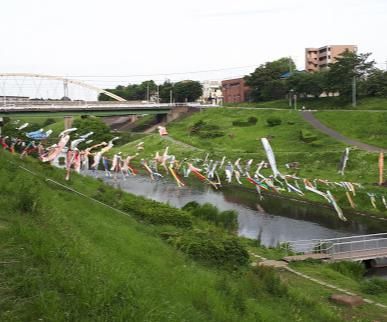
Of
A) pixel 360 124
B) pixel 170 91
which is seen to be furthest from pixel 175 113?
pixel 360 124

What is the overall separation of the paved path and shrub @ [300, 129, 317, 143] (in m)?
2.35

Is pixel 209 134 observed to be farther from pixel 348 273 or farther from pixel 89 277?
pixel 89 277

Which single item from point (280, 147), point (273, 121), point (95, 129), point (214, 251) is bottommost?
point (214, 251)

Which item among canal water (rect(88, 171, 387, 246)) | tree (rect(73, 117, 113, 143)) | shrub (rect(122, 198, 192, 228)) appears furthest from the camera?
tree (rect(73, 117, 113, 143))

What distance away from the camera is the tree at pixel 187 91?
123m

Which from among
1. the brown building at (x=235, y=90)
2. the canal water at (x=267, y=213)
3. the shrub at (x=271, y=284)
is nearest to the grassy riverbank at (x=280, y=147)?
the canal water at (x=267, y=213)

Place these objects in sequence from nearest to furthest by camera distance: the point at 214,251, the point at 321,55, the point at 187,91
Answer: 1. the point at 214,251
2. the point at 187,91
3. the point at 321,55

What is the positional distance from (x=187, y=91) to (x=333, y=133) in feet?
197

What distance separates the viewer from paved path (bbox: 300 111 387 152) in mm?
57494

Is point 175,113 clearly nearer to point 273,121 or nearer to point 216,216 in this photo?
point 273,121

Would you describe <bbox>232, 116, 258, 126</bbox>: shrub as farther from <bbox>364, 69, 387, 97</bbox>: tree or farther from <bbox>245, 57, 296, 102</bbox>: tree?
<bbox>245, 57, 296, 102</bbox>: tree

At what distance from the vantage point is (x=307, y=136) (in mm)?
66750

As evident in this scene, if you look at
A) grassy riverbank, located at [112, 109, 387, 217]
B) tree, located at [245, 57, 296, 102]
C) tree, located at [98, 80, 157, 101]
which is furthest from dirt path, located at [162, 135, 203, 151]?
tree, located at [98, 80, 157, 101]

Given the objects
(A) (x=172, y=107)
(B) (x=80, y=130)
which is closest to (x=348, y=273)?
(B) (x=80, y=130)
